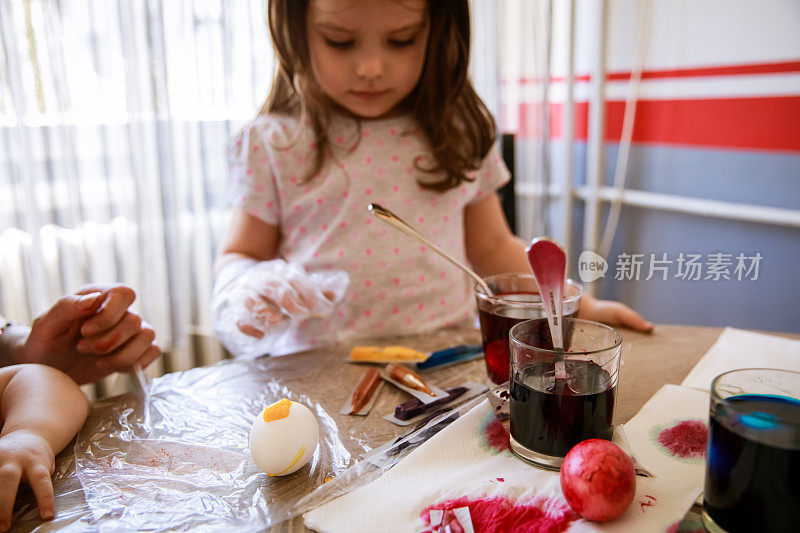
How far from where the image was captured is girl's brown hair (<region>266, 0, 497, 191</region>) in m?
1.05

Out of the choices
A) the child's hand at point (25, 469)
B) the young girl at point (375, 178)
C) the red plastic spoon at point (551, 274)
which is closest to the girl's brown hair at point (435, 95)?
the young girl at point (375, 178)

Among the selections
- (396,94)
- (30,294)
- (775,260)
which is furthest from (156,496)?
(775,260)

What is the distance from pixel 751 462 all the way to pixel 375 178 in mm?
863

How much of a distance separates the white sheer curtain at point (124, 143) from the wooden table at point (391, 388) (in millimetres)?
1069

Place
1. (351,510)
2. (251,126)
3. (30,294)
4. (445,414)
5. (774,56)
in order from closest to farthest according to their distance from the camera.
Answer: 1. (351,510)
2. (445,414)
3. (251,126)
4. (774,56)
5. (30,294)

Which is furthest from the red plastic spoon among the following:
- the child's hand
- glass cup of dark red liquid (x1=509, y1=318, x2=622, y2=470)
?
the child's hand

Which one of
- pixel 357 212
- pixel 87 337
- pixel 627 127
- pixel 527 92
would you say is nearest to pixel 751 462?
pixel 87 337

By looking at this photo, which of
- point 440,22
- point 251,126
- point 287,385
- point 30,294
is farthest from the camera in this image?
point 30,294

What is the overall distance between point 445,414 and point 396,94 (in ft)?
2.05

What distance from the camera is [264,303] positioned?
0.84 meters

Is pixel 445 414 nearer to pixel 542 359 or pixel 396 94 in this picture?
pixel 542 359

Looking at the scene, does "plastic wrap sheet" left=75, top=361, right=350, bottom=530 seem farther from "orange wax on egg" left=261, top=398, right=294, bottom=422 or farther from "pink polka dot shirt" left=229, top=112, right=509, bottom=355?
"pink polka dot shirt" left=229, top=112, right=509, bottom=355

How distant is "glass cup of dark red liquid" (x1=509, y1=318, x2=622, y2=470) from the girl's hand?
357 millimetres

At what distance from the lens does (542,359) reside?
558 mm
